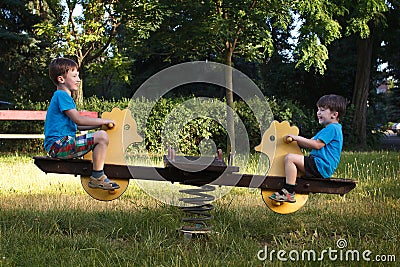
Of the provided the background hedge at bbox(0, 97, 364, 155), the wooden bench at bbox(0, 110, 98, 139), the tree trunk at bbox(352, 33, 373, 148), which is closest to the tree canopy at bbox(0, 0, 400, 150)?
the tree trunk at bbox(352, 33, 373, 148)

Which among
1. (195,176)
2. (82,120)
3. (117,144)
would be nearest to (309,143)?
(195,176)

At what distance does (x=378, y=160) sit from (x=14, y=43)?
15079 mm

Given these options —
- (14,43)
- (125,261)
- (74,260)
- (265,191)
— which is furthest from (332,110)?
(14,43)

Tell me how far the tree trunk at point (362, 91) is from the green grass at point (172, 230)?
12.3 metres

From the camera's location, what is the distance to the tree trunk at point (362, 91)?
18719mm

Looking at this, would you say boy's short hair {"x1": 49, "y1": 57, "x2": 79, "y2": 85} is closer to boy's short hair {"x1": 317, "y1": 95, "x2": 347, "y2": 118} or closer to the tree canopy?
boy's short hair {"x1": 317, "y1": 95, "x2": 347, "y2": 118}

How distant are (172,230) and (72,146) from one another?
129 cm

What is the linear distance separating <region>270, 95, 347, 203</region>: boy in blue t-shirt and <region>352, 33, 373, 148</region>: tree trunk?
15015 mm

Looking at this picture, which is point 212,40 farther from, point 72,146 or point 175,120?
point 72,146

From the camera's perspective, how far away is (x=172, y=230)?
468cm

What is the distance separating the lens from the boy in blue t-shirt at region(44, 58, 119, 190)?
4188 mm

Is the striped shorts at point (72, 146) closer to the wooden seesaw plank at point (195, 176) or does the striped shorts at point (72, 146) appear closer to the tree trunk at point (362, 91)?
the wooden seesaw plank at point (195, 176)

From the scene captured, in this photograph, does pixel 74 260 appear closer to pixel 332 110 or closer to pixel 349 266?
pixel 349 266

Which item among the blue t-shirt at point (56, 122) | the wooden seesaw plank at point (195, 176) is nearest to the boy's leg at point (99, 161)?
the wooden seesaw plank at point (195, 176)
